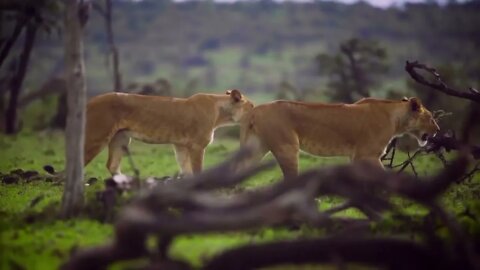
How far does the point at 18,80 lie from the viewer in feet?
100

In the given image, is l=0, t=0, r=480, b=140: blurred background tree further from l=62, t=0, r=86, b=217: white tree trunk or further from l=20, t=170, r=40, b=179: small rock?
l=62, t=0, r=86, b=217: white tree trunk

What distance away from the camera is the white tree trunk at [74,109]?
10117 mm

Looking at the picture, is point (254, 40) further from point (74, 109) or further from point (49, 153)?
point (74, 109)

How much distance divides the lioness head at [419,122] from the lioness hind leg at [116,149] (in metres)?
5.32

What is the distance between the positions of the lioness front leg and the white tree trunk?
12.2ft

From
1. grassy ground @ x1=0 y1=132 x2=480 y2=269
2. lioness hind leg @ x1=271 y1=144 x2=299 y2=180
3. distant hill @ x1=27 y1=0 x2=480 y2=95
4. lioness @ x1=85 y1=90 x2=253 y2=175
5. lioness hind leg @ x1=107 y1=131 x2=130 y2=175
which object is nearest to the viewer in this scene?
grassy ground @ x1=0 y1=132 x2=480 y2=269

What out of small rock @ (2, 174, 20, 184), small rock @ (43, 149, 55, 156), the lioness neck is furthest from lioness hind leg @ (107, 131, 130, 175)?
small rock @ (43, 149, 55, 156)

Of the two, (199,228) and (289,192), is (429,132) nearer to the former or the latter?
(289,192)

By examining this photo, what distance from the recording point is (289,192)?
7.87 m

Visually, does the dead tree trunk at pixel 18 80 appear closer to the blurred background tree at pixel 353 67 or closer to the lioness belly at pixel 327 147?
the blurred background tree at pixel 353 67

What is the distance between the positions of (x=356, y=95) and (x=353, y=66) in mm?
1520

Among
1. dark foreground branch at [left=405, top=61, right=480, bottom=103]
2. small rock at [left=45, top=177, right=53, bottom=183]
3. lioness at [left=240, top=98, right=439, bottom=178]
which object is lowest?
small rock at [left=45, top=177, right=53, bottom=183]

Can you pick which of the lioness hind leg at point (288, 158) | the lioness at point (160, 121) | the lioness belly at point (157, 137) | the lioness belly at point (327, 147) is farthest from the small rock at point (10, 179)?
the lioness belly at point (327, 147)

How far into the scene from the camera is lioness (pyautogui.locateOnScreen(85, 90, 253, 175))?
43.7ft
